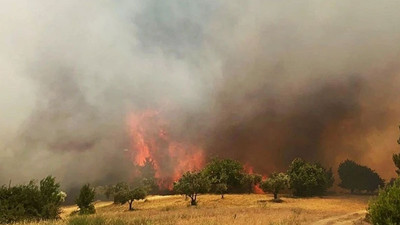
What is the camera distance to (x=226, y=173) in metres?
97.4

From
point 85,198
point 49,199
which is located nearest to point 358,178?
point 85,198

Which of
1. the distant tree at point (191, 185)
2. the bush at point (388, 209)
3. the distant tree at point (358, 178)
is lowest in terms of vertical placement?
the bush at point (388, 209)

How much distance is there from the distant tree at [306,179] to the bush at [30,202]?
62576mm

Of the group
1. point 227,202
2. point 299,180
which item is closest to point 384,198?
point 227,202

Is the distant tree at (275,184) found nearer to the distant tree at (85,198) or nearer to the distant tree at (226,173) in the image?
the distant tree at (226,173)

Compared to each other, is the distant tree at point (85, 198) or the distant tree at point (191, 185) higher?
the distant tree at point (191, 185)

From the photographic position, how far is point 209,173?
326ft

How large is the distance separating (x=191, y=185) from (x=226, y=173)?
96.9 feet

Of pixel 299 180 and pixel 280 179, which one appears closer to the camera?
pixel 280 179

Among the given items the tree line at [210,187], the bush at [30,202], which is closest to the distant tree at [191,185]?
the tree line at [210,187]

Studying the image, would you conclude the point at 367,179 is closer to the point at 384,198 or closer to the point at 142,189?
the point at 142,189

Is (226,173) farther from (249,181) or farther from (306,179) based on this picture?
(306,179)

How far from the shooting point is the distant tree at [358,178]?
10450cm

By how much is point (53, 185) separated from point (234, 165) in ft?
203
